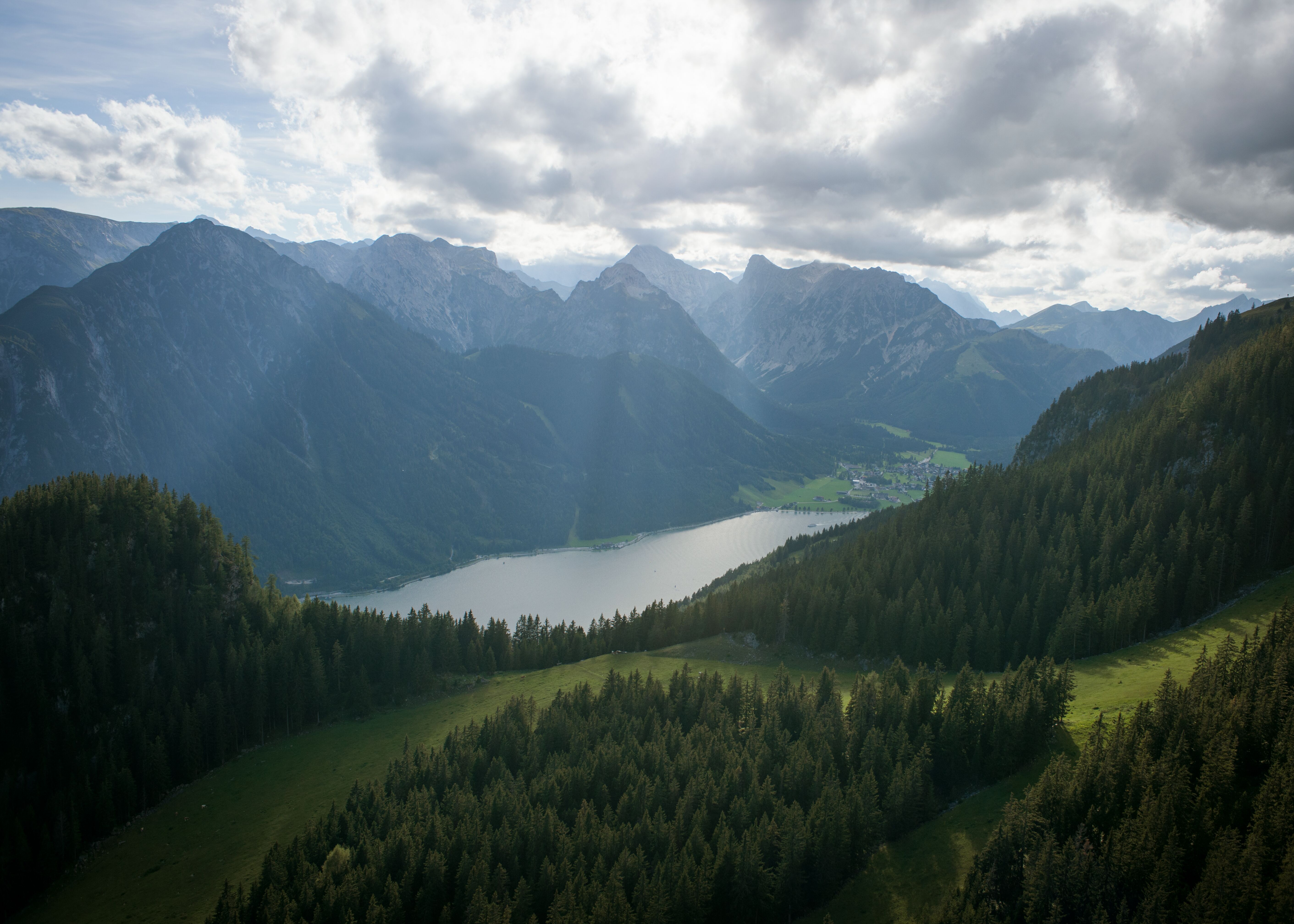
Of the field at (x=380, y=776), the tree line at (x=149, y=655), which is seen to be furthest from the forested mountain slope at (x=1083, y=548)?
the tree line at (x=149, y=655)

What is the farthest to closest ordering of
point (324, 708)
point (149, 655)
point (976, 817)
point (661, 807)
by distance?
point (149, 655) < point (324, 708) < point (661, 807) < point (976, 817)

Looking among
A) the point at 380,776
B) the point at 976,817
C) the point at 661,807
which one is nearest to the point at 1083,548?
the point at 976,817

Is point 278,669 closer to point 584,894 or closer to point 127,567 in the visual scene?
point 127,567

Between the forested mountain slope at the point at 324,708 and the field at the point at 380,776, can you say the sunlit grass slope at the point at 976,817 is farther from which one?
the forested mountain slope at the point at 324,708

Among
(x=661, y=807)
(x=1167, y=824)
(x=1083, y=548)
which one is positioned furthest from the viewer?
(x=1083, y=548)

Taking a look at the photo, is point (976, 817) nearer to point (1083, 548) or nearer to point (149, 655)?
point (1083, 548)

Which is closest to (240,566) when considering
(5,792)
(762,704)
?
(5,792)

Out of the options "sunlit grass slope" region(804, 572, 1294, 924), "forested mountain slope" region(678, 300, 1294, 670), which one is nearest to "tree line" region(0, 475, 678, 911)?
"forested mountain slope" region(678, 300, 1294, 670)
